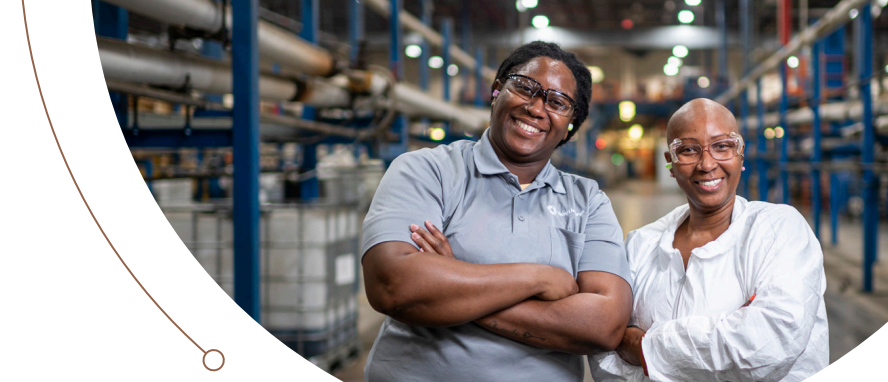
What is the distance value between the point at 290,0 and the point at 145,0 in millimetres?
14326

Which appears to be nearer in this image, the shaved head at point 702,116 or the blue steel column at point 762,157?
the shaved head at point 702,116

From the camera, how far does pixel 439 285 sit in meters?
1.43

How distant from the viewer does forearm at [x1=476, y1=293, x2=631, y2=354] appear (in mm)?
1488

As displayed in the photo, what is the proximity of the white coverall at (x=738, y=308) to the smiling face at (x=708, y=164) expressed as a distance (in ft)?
0.29

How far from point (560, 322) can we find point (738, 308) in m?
0.44

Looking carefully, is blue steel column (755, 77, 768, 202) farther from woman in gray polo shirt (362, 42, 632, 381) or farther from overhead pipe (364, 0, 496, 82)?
woman in gray polo shirt (362, 42, 632, 381)

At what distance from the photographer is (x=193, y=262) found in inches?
56.9

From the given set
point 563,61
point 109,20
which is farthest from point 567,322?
point 109,20

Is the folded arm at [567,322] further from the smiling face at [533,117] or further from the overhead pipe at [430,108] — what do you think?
the overhead pipe at [430,108]

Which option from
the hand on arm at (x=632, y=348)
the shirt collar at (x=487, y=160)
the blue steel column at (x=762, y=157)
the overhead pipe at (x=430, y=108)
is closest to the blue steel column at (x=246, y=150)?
the shirt collar at (x=487, y=160)

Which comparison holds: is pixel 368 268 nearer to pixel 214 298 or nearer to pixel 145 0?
pixel 214 298

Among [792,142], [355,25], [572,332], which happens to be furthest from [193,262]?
[792,142]

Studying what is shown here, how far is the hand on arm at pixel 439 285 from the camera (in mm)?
1431

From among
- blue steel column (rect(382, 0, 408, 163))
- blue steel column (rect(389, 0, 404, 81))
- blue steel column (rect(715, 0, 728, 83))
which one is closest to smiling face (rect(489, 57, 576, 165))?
blue steel column (rect(382, 0, 408, 163))
